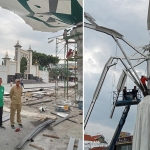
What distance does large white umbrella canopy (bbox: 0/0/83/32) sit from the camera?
2.35 metres

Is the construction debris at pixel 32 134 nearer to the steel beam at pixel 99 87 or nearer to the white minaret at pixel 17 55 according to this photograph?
the steel beam at pixel 99 87

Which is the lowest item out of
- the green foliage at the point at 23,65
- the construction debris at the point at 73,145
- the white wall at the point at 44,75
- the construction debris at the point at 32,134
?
the construction debris at the point at 73,145

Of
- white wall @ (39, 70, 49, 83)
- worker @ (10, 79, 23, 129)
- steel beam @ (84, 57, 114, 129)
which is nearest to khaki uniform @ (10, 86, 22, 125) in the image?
worker @ (10, 79, 23, 129)

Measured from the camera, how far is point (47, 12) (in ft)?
8.21

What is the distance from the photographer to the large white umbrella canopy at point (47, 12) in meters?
2.35

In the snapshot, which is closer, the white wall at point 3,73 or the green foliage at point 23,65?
the white wall at point 3,73

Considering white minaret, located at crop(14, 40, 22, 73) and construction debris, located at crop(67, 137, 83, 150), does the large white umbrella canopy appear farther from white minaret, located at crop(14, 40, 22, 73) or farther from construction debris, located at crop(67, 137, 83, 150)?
construction debris, located at crop(67, 137, 83, 150)

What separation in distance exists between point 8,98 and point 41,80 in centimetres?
50

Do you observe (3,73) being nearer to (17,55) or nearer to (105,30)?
(17,55)

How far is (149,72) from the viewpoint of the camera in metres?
3.59

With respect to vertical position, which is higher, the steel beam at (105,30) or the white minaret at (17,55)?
the steel beam at (105,30)

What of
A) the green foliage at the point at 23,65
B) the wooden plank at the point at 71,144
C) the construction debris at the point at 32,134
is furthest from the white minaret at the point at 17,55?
the wooden plank at the point at 71,144

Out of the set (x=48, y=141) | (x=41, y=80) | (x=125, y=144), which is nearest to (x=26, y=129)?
(x=48, y=141)

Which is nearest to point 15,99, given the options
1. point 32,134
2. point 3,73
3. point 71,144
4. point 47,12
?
point 3,73
